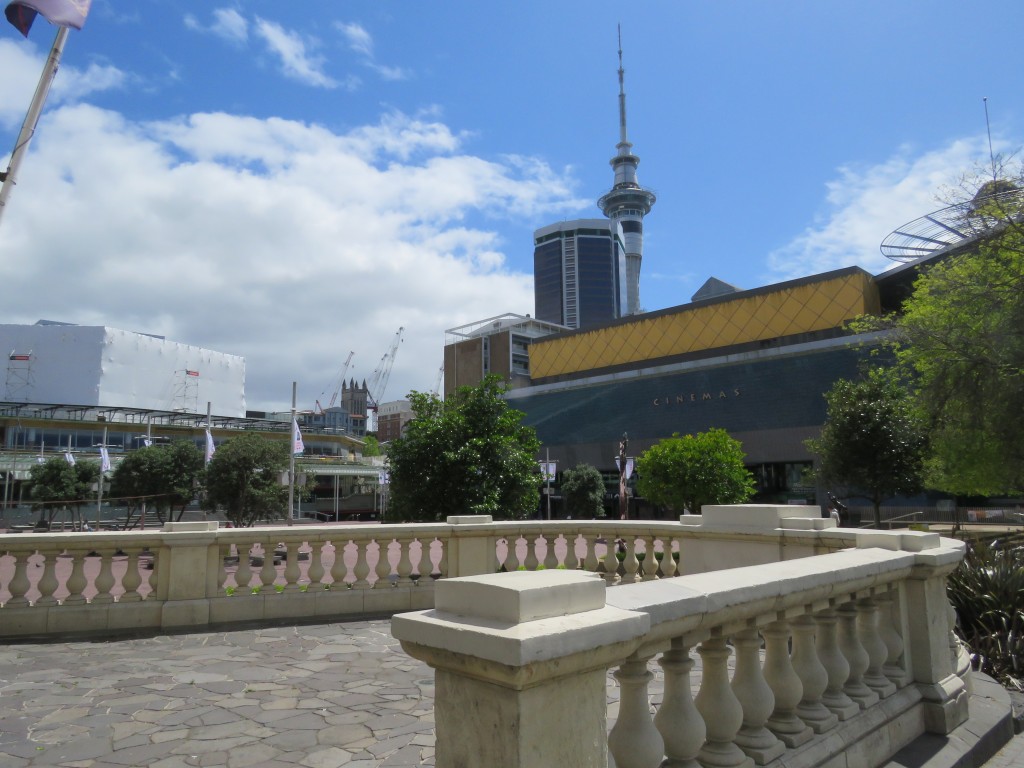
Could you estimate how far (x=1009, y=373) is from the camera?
14719 mm

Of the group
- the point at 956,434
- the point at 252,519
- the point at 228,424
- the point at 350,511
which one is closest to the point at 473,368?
the point at 228,424

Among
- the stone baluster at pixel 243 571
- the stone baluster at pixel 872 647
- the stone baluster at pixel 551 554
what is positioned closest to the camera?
the stone baluster at pixel 872 647

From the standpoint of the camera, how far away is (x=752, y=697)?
3.23m

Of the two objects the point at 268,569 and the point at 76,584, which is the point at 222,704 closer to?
the point at 268,569

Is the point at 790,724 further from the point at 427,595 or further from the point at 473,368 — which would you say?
the point at 473,368

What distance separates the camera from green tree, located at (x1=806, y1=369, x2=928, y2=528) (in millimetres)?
29969

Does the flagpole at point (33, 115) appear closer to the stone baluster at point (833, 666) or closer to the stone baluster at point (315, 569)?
the stone baluster at point (315, 569)

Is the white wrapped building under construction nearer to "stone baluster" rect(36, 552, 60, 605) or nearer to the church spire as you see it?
"stone baluster" rect(36, 552, 60, 605)

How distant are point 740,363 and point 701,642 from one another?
6079 centimetres

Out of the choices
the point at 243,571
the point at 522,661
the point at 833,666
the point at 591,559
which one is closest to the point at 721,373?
the point at 591,559

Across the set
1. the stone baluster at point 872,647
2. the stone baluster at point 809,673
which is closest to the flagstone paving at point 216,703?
the stone baluster at point 809,673

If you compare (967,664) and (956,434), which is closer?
(967,664)

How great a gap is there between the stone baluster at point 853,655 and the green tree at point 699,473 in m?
28.4

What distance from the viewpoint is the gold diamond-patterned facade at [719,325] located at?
58.9m
